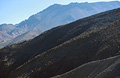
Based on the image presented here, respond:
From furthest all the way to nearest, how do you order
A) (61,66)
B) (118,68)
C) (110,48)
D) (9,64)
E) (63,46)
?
(9,64)
(63,46)
(61,66)
(110,48)
(118,68)

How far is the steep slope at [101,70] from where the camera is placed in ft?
58.6

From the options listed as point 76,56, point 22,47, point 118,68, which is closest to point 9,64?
point 22,47

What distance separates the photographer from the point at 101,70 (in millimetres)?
20594

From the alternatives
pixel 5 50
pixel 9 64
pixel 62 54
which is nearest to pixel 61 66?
pixel 62 54

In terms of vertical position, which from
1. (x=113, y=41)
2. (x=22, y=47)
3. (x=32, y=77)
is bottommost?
(x=32, y=77)

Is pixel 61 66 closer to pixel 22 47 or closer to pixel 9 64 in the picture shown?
pixel 9 64

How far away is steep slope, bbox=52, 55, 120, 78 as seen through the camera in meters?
17.9

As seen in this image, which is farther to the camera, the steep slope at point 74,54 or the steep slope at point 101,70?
the steep slope at point 74,54

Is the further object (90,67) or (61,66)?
(61,66)

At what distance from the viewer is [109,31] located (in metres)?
36.2

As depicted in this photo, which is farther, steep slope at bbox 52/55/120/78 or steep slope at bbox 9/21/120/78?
steep slope at bbox 9/21/120/78

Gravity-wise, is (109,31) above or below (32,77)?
above

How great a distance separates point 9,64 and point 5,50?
11524mm

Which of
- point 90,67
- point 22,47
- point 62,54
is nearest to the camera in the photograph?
point 90,67
